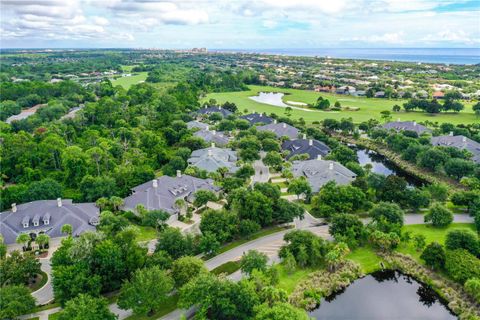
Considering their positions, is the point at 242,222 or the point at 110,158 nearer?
the point at 242,222

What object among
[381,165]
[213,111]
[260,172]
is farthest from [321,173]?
[213,111]

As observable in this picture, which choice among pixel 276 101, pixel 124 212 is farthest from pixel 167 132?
pixel 276 101

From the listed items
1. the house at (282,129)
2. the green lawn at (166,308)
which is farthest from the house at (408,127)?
the green lawn at (166,308)

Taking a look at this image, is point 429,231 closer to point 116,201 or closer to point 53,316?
point 116,201

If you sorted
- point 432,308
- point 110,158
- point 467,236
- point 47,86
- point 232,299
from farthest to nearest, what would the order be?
1. point 47,86
2. point 110,158
3. point 467,236
4. point 432,308
5. point 232,299

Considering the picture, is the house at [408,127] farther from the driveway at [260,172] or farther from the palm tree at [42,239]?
the palm tree at [42,239]

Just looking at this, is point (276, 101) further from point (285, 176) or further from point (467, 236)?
point (467, 236)
